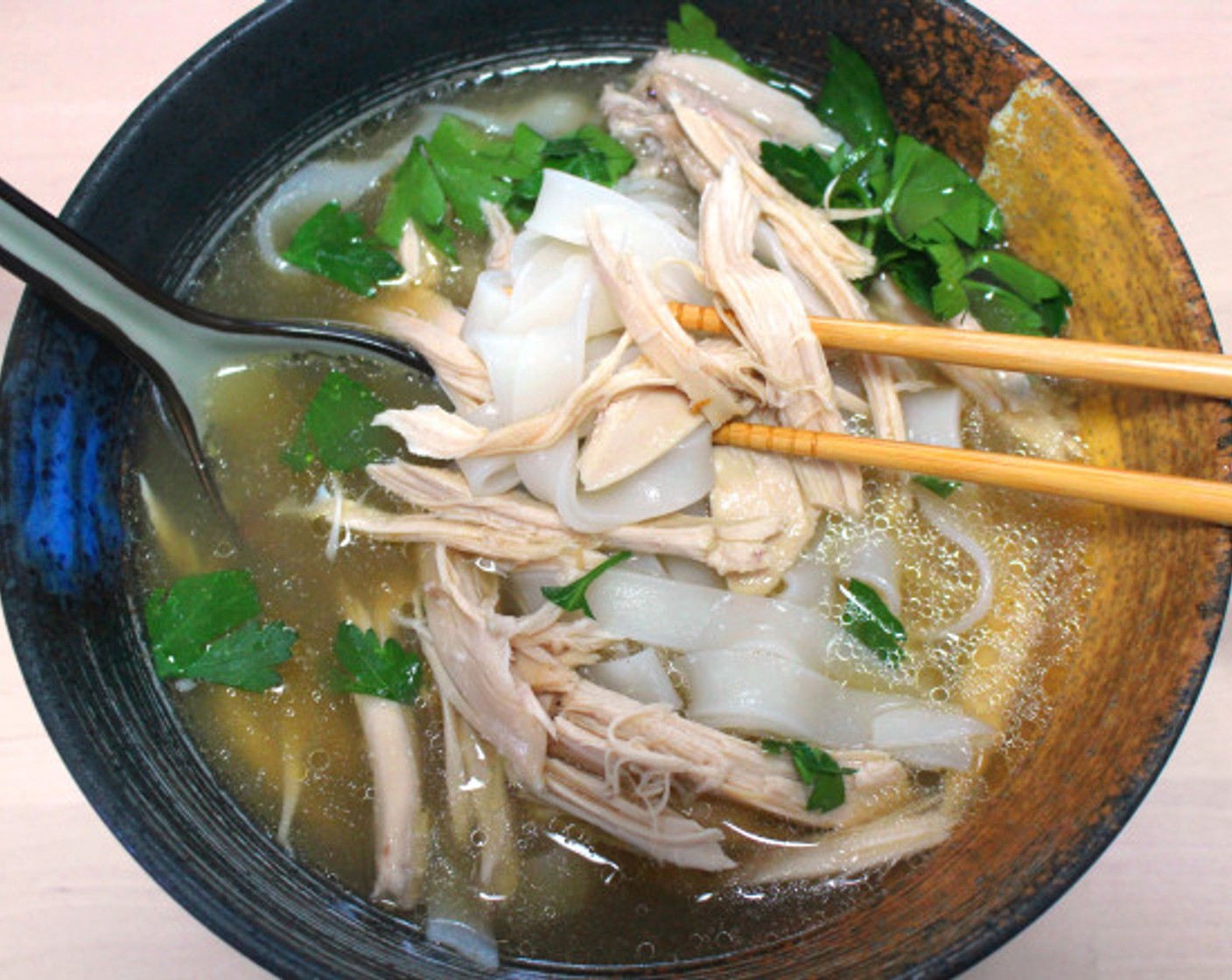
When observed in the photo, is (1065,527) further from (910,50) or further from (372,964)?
(372,964)

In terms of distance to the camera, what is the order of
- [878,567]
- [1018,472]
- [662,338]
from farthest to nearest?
[878,567] → [662,338] → [1018,472]

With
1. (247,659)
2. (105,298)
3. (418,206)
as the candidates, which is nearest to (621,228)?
(418,206)

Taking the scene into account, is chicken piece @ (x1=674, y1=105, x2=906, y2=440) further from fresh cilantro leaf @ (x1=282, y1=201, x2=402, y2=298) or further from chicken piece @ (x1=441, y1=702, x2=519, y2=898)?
chicken piece @ (x1=441, y1=702, x2=519, y2=898)

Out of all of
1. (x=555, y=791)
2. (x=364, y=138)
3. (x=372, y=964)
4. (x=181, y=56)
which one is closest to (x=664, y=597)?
(x=555, y=791)

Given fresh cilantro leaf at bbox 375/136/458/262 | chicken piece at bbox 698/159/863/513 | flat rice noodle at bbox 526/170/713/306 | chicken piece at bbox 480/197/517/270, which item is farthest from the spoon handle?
chicken piece at bbox 698/159/863/513

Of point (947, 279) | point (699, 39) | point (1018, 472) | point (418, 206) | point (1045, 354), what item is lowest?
point (1018, 472)

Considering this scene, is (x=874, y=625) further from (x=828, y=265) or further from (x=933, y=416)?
(x=828, y=265)

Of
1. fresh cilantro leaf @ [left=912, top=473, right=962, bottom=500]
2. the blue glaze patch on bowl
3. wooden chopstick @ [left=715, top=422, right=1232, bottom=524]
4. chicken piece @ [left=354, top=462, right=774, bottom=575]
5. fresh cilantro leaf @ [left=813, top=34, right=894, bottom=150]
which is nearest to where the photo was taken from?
wooden chopstick @ [left=715, top=422, right=1232, bottom=524]
